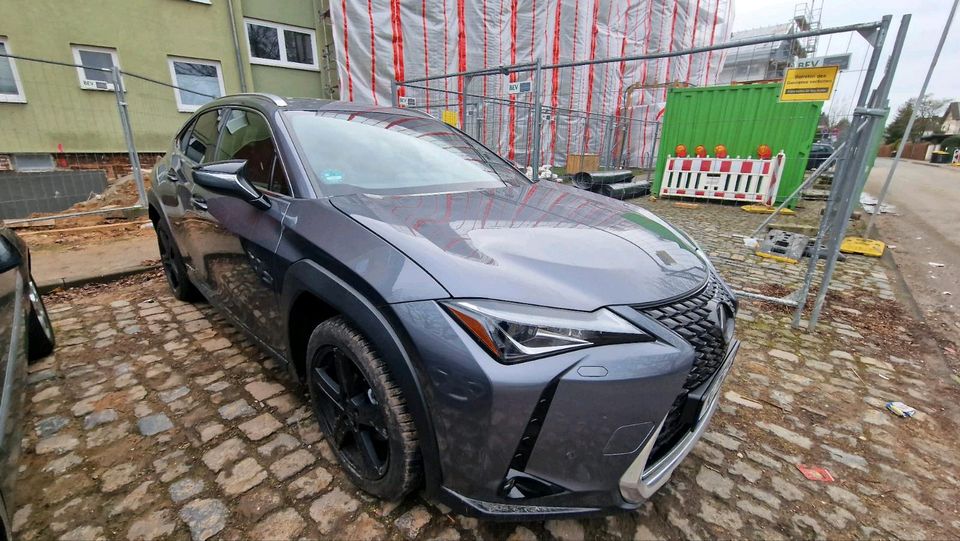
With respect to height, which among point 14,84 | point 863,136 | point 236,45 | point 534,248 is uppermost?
point 236,45

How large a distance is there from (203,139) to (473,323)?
2853 mm

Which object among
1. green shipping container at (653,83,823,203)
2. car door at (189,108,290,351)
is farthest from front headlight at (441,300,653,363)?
green shipping container at (653,83,823,203)

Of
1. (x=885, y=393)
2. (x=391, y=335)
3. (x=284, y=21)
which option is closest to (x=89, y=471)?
(x=391, y=335)

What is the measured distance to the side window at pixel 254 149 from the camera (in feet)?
6.83

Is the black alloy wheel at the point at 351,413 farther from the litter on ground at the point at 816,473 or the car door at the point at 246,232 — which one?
the litter on ground at the point at 816,473

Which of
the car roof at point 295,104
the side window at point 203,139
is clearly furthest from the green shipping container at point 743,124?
the side window at point 203,139

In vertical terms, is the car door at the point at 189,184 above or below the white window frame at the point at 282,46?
below

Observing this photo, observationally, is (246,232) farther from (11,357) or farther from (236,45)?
(236,45)

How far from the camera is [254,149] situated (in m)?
2.32

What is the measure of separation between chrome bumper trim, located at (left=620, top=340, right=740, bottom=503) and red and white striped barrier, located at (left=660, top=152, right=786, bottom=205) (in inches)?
349

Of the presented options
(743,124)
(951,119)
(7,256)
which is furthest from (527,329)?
(951,119)

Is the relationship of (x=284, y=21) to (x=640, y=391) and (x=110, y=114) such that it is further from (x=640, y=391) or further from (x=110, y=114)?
(x=640, y=391)

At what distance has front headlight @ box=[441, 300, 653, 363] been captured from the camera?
1247mm

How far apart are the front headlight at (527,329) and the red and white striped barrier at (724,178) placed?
940 cm
